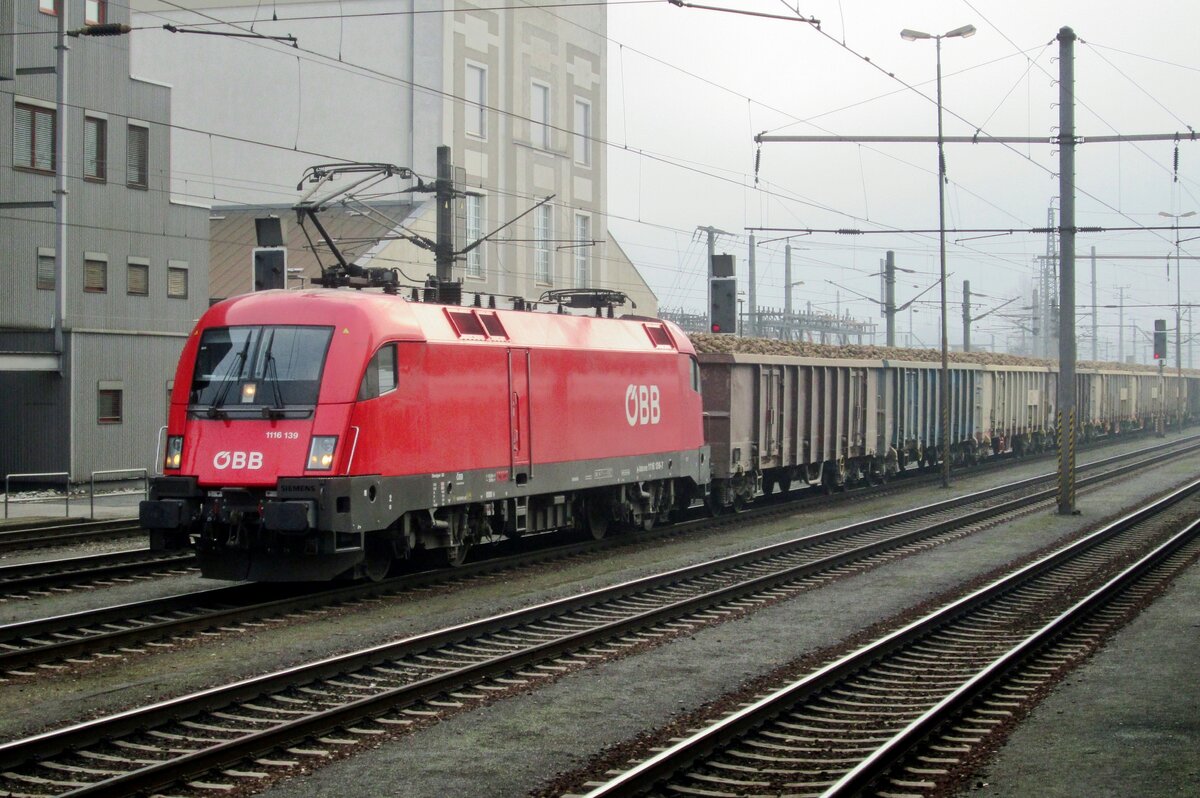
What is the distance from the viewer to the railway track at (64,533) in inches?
794

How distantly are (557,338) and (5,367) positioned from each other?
16680 mm

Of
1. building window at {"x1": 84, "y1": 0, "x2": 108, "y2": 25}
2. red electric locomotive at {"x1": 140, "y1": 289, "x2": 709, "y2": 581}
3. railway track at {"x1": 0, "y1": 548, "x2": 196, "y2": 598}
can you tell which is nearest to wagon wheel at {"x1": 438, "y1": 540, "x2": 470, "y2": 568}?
red electric locomotive at {"x1": 140, "y1": 289, "x2": 709, "y2": 581}

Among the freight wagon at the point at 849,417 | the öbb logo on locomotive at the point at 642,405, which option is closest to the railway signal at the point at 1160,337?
the freight wagon at the point at 849,417

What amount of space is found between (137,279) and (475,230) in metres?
13.1

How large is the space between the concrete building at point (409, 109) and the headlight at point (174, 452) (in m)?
27.2

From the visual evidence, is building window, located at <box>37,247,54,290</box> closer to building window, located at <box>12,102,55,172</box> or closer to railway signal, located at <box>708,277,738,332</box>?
building window, located at <box>12,102,55,172</box>

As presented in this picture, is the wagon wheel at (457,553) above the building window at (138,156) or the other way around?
the other way around

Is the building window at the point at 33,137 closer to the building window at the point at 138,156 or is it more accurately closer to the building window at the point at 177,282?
the building window at the point at 138,156

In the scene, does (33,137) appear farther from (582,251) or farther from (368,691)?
(368,691)

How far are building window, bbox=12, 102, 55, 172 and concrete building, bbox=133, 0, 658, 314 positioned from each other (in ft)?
34.7

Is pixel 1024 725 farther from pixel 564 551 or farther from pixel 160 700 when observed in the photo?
pixel 564 551

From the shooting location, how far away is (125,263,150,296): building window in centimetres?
3428

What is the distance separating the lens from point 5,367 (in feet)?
97.6

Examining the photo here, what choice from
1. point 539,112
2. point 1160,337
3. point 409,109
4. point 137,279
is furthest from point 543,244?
point 1160,337
